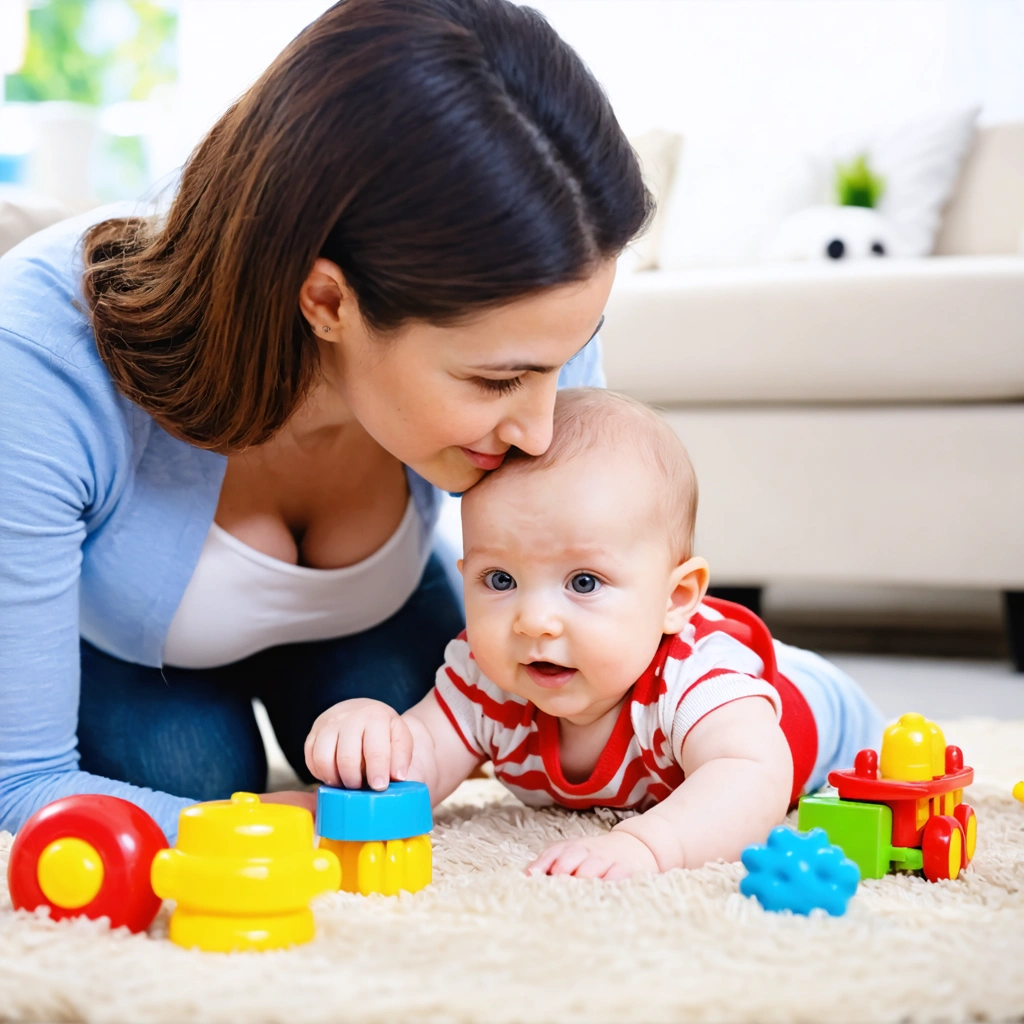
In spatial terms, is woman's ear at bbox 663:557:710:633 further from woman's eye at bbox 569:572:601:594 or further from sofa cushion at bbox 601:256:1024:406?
sofa cushion at bbox 601:256:1024:406

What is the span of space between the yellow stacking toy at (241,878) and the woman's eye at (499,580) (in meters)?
0.29

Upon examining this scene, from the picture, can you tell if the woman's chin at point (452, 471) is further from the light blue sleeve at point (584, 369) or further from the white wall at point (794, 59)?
the white wall at point (794, 59)

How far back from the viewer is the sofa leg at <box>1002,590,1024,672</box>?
194 cm

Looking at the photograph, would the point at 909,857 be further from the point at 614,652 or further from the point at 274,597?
the point at 274,597

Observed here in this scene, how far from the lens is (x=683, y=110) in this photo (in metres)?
3.37

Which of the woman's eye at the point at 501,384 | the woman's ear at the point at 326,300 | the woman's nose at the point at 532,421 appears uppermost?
the woman's ear at the point at 326,300

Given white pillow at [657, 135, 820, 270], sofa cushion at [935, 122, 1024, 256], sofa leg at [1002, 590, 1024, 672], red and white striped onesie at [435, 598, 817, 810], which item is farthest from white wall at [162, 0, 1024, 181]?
red and white striped onesie at [435, 598, 817, 810]

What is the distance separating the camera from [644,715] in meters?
0.98

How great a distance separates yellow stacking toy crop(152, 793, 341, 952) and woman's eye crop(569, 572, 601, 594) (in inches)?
11.8

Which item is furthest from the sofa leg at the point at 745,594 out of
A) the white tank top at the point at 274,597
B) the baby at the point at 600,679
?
the baby at the point at 600,679

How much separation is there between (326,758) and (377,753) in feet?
0.14

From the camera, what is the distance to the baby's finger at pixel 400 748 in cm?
88

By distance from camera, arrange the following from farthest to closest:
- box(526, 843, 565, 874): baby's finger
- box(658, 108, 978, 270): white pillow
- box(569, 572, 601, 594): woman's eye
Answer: box(658, 108, 978, 270): white pillow → box(569, 572, 601, 594): woman's eye → box(526, 843, 565, 874): baby's finger

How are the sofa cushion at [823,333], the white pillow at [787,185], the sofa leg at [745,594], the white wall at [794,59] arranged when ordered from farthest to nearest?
the white wall at [794,59] → the white pillow at [787,185] → the sofa leg at [745,594] → the sofa cushion at [823,333]
